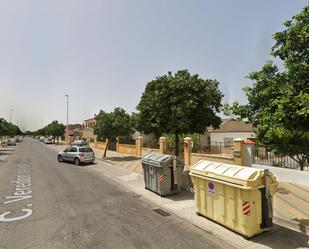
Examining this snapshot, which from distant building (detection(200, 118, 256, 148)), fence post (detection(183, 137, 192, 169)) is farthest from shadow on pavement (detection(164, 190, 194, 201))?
distant building (detection(200, 118, 256, 148))

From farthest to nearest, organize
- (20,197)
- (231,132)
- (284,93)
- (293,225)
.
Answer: (231,132) < (20,197) < (293,225) < (284,93)

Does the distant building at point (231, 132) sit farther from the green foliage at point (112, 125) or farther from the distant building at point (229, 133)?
the green foliage at point (112, 125)

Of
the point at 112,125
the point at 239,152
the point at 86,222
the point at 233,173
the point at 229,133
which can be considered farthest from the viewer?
the point at 229,133

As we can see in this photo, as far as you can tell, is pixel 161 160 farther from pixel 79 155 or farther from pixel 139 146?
pixel 139 146

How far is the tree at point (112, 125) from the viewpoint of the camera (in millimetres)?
24828

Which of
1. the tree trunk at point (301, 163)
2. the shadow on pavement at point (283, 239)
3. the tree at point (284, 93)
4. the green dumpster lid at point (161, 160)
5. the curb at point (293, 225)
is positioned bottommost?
the shadow on pavement at point (283, 239)

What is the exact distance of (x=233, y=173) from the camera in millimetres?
6570

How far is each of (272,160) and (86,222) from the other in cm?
960

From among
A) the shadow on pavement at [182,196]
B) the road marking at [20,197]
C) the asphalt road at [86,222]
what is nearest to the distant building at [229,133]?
the road marking at [20,197]

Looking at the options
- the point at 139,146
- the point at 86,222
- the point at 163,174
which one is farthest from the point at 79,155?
the point at 86,222

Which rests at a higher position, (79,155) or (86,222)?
(79,155)

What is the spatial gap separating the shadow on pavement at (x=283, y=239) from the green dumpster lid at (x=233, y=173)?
134 centimetres

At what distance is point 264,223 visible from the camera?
6.35 m

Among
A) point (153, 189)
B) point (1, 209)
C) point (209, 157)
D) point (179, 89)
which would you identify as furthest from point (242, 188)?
point (209, 157)
